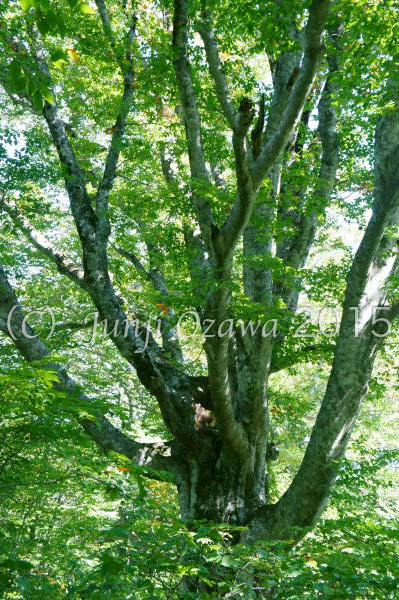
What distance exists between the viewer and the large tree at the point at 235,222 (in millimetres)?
4297

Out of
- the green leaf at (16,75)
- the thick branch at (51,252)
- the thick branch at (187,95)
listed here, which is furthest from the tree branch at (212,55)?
the green leaf at (16,75)

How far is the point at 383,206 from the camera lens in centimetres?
475

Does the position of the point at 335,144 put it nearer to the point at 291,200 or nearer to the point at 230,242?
the point at 291,200

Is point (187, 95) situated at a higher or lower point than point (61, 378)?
higher

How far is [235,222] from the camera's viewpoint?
12.7 ft

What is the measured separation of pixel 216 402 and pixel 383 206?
8.92ft

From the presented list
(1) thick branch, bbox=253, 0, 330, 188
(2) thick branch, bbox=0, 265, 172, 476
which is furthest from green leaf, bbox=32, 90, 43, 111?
(2) thick branch, bbox=0, 265, 172, 476

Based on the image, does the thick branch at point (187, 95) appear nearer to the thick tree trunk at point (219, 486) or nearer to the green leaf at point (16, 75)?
the green leaf at point (16, 75)

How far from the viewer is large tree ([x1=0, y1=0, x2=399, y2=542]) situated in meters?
4.30

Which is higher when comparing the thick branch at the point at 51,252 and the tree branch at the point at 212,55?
the tree branch at the point at 212,55

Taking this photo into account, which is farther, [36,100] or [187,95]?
[187,95]

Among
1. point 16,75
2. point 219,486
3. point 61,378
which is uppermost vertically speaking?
point 16,75

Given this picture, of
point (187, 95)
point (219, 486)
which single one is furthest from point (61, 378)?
point (187, 95)

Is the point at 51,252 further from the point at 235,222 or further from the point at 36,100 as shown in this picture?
the point at 36,100
